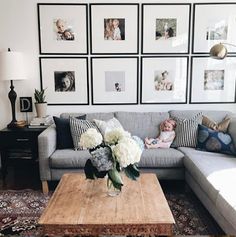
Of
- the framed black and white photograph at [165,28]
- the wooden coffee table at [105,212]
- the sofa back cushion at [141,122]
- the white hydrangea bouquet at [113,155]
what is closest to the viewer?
the wooden coffee table at [105,212]

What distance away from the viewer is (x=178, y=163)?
3.17 m

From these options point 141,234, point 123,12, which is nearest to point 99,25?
point 123,12

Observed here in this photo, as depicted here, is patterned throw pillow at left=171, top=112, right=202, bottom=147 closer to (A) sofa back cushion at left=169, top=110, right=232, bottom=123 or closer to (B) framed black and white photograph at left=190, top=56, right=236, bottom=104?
(A) sofa back cushion at left=169, top=110, right=232, bottom=123

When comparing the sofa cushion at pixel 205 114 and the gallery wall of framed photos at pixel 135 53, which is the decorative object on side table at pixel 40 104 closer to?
the gallery wall of framed photos at pixel 135 53

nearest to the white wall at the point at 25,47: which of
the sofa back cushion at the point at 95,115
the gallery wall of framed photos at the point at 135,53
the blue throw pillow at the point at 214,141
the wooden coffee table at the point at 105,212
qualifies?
the gallery wall of framed photos at the point at 135,53

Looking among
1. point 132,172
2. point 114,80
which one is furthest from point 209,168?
point 114,80

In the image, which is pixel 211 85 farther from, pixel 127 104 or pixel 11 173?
pixel 11 173

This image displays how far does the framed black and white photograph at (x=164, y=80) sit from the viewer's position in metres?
3.90

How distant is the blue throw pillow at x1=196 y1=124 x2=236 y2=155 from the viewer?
322 centimetres

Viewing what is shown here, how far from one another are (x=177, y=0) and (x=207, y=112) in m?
1.48

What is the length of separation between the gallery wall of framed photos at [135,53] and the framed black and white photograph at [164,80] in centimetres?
1

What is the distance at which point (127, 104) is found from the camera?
157 inches

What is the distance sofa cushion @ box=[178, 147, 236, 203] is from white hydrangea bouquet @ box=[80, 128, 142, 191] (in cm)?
72

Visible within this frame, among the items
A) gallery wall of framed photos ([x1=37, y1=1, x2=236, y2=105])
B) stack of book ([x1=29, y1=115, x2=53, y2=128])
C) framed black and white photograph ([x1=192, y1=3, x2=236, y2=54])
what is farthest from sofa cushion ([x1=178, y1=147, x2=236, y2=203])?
stack of book ([x1=29, y1=115, x2=53, y2=128])
